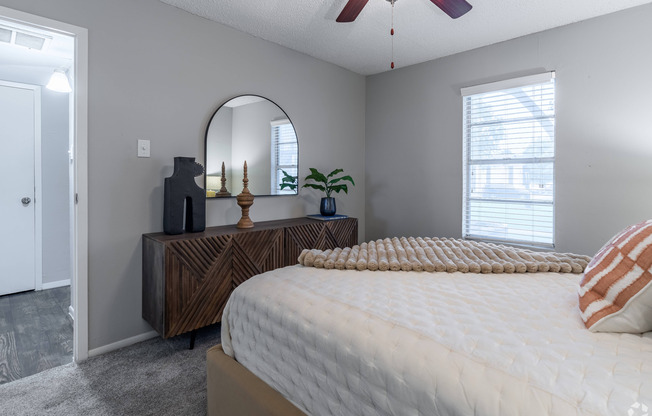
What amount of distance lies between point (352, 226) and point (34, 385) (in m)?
2.59

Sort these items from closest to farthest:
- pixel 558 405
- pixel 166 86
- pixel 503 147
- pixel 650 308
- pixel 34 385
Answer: pixel 558 405, pixel 650 308, pixel 34 385, pixel 166 86, pixel 503 147

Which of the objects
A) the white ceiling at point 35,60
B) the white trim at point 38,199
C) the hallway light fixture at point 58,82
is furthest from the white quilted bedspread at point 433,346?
the white trim at point 38,199

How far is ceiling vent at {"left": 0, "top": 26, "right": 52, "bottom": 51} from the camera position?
2605mm

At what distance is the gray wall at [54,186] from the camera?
3748mm

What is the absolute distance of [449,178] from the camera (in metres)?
3.62

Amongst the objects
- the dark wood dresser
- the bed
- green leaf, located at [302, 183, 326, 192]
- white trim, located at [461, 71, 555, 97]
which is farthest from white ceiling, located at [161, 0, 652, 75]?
the bed

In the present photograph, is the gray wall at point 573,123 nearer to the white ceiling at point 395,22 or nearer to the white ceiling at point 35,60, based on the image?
the white ceiling at point 395,22

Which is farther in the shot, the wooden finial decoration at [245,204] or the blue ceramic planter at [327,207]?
the blue ceramic planter at [327,207]

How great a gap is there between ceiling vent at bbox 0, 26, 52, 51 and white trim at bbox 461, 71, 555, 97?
11.6 feet

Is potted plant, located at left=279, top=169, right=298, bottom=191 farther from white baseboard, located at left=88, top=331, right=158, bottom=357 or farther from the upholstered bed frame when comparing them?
the upholstered bed frame

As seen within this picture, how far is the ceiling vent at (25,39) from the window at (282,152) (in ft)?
6.07

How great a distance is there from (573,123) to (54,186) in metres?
5.05

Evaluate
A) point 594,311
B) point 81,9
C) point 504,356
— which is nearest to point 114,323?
point 81,9

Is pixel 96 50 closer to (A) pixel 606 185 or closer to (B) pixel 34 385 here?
(B) pixel 34 385
